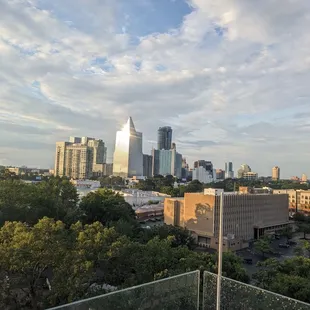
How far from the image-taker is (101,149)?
9469 cm

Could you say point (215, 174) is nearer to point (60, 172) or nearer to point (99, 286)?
point (60, 172)

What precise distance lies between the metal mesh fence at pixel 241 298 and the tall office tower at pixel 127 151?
82.2m

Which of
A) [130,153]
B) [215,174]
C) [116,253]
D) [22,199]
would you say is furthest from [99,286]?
[215,174]

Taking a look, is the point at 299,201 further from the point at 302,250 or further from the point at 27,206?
the point at 27,206

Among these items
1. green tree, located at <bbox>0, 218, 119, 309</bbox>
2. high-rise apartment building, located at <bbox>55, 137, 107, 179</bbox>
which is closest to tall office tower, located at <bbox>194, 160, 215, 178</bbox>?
high-rise apartment building, located at <bbox>55, 137, 107, 179</bbox>

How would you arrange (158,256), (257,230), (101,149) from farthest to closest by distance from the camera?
1. (101,149)
2. (257,230)
3. (158,256)

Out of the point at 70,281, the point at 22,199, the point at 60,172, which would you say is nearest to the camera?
the point at 70,281

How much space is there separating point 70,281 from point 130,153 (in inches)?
3215

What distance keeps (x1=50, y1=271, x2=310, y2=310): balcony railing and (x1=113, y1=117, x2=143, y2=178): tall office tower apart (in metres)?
82.3

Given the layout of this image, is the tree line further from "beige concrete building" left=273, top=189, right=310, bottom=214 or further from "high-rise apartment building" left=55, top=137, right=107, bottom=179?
"high-rise apartment building" left=55, top=137, right=107, bottom=179

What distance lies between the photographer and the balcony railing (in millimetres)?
4523

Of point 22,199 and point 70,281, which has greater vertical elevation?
point 22,199

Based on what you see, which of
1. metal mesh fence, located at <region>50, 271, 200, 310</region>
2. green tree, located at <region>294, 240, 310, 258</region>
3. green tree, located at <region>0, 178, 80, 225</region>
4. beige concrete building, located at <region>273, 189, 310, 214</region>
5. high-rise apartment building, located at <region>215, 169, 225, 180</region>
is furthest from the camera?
high-rise apartment building, located at <region>215, 169, 225, 180</region>

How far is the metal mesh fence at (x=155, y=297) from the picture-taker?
4.28 meters
